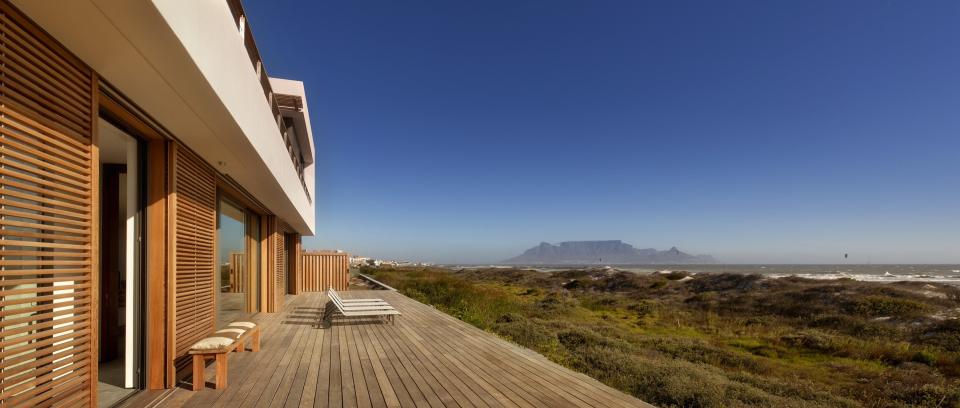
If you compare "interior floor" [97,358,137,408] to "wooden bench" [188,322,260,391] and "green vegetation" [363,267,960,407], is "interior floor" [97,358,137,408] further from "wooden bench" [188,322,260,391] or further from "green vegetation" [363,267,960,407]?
"green vegetation" [363,267,960,407]

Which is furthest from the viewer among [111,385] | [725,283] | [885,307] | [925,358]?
[725,283]

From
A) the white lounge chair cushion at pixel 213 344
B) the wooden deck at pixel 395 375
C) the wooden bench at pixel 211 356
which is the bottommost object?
the wooden deck at pixel 395 375

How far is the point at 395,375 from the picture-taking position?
15.0 ft

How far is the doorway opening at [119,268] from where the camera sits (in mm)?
3586

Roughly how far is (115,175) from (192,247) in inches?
51.2

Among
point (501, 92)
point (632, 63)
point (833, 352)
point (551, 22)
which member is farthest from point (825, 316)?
point (501, 92)

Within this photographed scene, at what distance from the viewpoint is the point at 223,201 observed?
247 inches

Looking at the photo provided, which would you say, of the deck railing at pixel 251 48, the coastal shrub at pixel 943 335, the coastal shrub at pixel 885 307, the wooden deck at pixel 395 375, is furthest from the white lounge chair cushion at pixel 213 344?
the coastal shrub at pixel 885 307

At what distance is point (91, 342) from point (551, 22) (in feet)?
50.1

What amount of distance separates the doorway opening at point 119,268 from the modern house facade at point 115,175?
0.5 inches

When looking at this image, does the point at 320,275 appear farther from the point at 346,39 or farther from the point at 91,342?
the point at 91,342

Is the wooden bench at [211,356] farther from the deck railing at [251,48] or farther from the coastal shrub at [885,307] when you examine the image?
the coastal shrub at [885,307]

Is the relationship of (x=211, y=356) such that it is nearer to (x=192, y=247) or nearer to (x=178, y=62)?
(x=192, y=247)

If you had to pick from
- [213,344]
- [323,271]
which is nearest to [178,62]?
[213,344]
